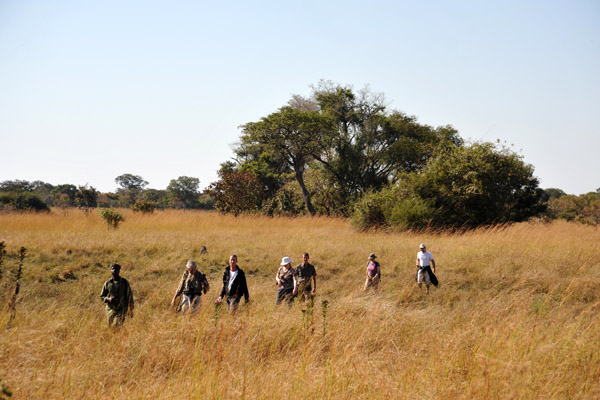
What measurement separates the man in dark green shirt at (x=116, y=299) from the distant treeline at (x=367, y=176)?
14.1 metres

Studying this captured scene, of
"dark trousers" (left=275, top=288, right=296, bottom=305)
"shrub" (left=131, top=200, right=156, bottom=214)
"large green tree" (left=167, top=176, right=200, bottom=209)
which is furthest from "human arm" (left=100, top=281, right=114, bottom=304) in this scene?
"large green tree" (left=167, top=176, right=200, bottom=209)

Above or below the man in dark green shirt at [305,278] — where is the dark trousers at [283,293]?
below

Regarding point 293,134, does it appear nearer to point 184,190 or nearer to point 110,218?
point 110,218

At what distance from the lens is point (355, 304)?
22.3 ft

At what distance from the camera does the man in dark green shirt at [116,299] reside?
7035 millimetres

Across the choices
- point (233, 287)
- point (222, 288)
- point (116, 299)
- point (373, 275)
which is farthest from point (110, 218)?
point (373, 275)

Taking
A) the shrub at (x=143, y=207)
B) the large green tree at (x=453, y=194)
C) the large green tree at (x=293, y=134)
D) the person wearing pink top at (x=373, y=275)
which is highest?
the large green tree at (x=293, y=134)

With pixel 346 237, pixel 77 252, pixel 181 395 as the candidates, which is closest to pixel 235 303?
pixel 181 395

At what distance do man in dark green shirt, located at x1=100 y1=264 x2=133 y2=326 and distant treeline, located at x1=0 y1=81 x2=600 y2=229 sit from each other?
14.1m

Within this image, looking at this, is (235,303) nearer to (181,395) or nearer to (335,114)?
(181,395)

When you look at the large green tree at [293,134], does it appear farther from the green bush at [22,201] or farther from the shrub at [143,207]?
the green bush at [22,201]

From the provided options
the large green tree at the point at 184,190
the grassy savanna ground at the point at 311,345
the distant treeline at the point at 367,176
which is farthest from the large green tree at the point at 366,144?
the large green tree at the point at 184,190

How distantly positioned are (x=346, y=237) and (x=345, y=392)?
13.6 meters

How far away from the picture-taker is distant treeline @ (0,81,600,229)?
20594 millimetres
